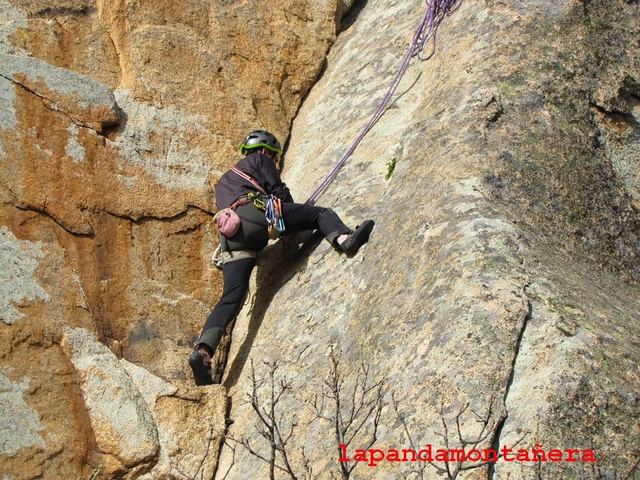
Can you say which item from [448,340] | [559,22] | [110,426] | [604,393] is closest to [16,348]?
[110,426]


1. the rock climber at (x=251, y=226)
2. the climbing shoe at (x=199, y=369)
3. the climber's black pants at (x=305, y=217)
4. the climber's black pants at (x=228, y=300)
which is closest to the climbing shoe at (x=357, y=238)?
the rock climber at (x=251, y=226)

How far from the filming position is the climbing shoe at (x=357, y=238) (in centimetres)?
752

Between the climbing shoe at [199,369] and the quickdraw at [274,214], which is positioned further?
the quickdraw at [274,214]

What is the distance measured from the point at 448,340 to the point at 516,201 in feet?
4.85

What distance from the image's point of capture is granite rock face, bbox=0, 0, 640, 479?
5.48 m

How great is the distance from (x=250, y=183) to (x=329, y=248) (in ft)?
3.32

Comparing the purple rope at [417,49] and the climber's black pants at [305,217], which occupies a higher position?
the purple rope at [417,49]

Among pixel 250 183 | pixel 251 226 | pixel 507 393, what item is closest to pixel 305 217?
pixel 251 226

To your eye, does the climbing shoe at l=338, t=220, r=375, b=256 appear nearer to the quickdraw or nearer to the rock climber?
→ the rock climber

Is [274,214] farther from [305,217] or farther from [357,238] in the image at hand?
[357,238]

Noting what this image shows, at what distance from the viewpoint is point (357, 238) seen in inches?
296

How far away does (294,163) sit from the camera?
32.1 feet

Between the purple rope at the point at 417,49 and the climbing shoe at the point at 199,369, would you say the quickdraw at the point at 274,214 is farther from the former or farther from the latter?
the climbing shoe at the point at 199,369

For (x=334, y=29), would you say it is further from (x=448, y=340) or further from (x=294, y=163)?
(x=448, y=340)
